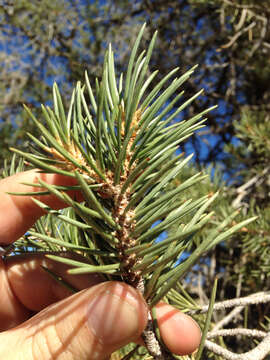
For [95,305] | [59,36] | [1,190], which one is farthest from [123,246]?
[59,36]

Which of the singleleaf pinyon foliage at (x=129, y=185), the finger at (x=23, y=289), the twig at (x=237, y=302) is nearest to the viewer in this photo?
the singleleaf pinyon foliage at (x=129, y=185)

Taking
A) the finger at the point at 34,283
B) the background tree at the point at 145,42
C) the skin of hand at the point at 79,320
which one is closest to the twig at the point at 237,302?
the skin of hand at the point at 79,320

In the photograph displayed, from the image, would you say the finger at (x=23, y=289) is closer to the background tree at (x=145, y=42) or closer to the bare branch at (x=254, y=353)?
the bare branch at (x=254, y=353)

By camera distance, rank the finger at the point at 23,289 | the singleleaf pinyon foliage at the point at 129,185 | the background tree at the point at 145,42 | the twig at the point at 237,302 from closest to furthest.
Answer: the singleleaf pinyon foliage at the point at 129,185 < the twig at the point at 237,302 < the finger at the point at 23,289 < the background tree at the point at 145,42

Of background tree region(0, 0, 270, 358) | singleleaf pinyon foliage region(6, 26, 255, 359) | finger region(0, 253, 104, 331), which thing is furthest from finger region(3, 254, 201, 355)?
background tree region(0, 0, 270, 358)

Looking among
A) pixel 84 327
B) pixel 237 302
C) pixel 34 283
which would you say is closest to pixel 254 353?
pixel 237 302

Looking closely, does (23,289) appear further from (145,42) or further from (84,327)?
(145,42)

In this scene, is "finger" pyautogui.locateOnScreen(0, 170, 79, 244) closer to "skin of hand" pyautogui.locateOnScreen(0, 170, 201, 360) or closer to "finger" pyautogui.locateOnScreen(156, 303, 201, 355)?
"skin of hand" pyautogui.locateOnScreen(0, 170, 201, 360)
